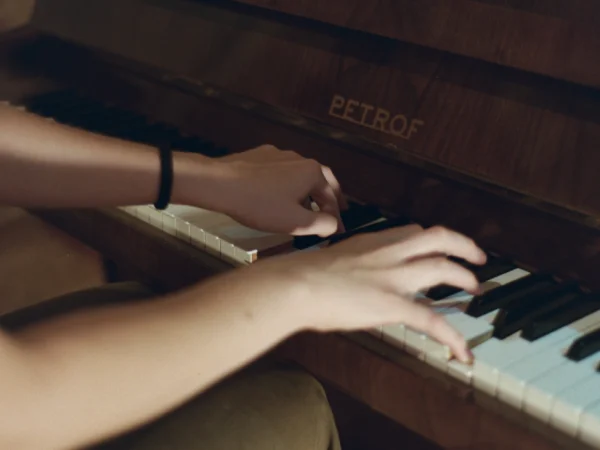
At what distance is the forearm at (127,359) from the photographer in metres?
0.63

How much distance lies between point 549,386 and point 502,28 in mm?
401

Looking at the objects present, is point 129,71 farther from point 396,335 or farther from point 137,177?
point 396,335

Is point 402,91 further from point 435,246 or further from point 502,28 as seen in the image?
point 435,246

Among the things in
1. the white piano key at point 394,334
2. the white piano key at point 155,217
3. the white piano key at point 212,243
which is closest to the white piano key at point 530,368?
the white piano key at point 394,334

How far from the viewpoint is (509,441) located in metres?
0.70

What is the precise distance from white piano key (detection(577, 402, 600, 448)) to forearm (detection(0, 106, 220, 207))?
1.80ft

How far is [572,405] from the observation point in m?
0.66

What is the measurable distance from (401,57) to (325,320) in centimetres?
42

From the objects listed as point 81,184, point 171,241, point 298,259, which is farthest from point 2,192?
point 298,259

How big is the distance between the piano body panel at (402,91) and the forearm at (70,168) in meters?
0.21

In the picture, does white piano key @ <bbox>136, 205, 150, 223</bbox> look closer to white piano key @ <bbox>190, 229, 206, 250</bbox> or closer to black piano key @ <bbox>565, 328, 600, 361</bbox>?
white piano key @ <bbox>190, 229, 206, 250</bbox>

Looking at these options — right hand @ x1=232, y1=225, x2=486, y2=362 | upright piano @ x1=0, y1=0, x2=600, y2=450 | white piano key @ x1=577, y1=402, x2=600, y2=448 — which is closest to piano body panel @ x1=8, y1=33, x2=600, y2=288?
upright piano @ x1=0, y1=0, x2=600, y2=450

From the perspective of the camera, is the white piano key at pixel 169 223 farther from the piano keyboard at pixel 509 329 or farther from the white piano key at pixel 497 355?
the white piano key at pixel 497 355

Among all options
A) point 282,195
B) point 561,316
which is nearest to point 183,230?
point 282,195
